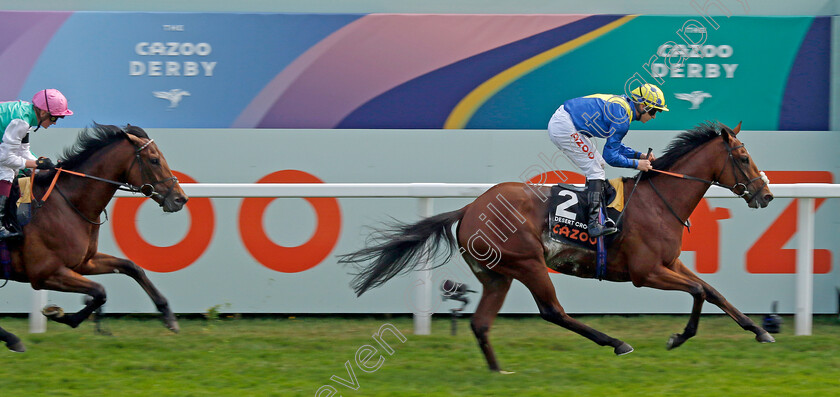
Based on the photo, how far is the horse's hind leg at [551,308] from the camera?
4.67m

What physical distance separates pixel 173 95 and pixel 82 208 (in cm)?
119

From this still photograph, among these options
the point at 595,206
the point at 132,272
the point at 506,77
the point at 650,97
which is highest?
the point at 506,77

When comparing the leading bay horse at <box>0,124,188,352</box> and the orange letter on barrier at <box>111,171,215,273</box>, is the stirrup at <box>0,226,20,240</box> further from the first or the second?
the orange letter on barrier at <box>111,171,215,273</box>

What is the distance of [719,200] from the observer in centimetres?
600

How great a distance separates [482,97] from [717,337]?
217 centimetres

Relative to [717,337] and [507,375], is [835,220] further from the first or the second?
[507,375]

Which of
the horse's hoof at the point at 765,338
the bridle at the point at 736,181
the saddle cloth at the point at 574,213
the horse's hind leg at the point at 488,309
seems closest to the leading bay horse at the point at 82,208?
the horse's hind leg at the point at 488,309

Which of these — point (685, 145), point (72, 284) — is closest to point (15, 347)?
point (72, 284)

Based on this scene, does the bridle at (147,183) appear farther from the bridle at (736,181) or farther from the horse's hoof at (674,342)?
the horse's hoof at (674,342)

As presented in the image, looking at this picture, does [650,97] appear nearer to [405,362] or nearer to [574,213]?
[574,213]

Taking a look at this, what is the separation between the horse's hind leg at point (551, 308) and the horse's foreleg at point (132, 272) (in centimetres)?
209

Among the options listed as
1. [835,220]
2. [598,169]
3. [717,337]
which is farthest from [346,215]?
[835,220]

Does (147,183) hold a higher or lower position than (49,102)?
lower

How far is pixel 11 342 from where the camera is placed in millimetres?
4852
